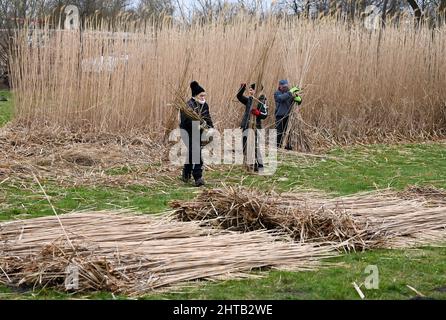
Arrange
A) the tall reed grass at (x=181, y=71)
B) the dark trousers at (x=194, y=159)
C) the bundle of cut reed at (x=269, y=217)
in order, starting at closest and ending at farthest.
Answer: the bundle of cut reed at (x=269, y=217) < the dark trousers at (x=194, y=159) < the tall reed grass at (x=181, y=71)

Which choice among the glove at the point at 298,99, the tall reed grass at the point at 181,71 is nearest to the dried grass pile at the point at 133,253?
the tall reed grass at the point at 181,71

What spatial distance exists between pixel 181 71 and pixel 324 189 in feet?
14.8

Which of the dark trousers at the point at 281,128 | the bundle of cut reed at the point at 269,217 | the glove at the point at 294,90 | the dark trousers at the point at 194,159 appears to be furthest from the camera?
the dark trousers at the point at 281,128

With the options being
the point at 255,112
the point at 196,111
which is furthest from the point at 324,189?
the point at 255,112

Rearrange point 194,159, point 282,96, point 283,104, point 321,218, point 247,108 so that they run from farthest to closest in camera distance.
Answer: point 283,104, point 282,96, point 247,108, point 194,159, point 321,218

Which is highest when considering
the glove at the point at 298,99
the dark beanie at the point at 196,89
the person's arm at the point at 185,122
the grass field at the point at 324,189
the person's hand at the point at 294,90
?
the dark beanie at the point at 196,89

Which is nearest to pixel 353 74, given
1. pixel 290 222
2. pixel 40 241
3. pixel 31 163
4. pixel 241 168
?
pixel 241 168

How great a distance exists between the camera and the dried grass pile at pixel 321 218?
579 centimetres

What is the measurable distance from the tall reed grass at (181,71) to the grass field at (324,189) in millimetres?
1283

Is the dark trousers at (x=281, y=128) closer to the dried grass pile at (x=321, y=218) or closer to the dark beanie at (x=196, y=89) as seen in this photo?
the dark beanie at (x=196, y=89)

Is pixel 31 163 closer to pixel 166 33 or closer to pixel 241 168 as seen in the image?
pixel 241 168

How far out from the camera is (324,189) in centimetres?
855

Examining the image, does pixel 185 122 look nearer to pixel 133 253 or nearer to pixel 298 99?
pixel 298 99
